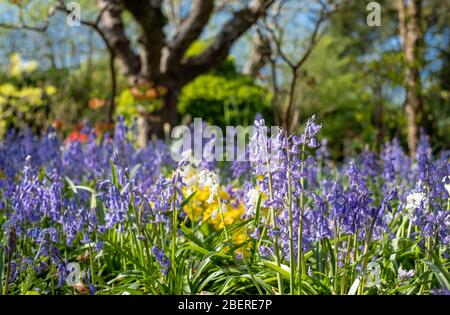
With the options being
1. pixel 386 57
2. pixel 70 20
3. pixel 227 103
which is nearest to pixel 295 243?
pixel 70 20

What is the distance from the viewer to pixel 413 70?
733 cm

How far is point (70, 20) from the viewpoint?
18.7 feet

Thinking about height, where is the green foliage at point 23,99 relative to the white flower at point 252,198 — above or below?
above

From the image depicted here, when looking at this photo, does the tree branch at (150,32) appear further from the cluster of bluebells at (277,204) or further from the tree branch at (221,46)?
the cluster of bluebells at (277,204)

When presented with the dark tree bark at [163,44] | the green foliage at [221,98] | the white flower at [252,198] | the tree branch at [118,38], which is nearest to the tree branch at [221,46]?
the dark tree bark at [163,44]

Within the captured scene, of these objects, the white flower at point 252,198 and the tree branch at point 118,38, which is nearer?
the white flower at point 252,198

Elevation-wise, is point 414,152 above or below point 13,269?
above

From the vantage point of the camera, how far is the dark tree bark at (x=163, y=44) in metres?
8.18

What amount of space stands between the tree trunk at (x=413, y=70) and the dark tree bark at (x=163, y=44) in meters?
1.93

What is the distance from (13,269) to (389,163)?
2351 mm

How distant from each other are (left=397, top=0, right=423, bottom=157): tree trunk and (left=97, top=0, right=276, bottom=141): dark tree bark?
6.35 ft

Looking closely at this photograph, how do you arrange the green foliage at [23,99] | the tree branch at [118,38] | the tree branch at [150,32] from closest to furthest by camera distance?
the tree branch at [150,32] < the tree branch at [118,38] < the green foliage at [23,99]
